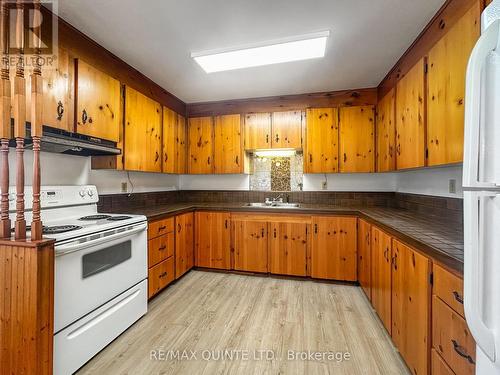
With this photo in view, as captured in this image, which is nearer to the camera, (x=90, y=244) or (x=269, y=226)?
(x=90, y=244)

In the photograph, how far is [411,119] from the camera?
195cm

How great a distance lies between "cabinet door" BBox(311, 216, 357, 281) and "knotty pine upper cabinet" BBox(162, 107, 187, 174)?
1968 mm

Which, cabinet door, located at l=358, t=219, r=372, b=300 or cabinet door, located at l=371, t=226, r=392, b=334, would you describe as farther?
cabinet door, located at l=358, t=219, r=372, b=300

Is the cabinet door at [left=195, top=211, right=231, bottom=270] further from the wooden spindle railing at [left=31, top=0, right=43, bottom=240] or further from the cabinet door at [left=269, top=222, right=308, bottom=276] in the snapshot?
the wooden spindle railing at [left=31, top=0, right=43, bottom=240]

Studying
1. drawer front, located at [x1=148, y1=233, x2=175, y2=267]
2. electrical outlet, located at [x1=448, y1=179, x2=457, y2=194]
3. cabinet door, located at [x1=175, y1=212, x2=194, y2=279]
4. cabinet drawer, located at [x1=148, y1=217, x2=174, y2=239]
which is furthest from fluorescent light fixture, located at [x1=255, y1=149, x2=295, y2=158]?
electrical outlet, located at [x1=448, y1=179, x2=457, y2=194]

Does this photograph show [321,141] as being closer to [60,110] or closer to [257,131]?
[257,131]

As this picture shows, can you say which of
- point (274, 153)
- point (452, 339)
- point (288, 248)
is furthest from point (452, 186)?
point (274, 153)

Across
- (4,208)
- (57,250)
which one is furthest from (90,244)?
(4,208)

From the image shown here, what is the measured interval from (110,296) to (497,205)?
2.17 meters

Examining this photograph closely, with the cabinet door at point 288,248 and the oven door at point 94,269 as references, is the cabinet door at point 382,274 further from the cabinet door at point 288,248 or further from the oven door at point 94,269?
the oven door at point 94,269

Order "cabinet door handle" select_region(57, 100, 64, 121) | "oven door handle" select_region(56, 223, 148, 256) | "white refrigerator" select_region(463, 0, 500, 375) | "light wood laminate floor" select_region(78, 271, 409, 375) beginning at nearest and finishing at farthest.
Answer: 1. "white refrigerator" select_region(463, 0, 500, 375)
2. "oven door handle" select_region(56, 223, 148, 256)
3. "light wood laminate floor" select_region(78, 271, 409, 375)
4. "cabinet door handle" select_region(57, 100, 64, 121)

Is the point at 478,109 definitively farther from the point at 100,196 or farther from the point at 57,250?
the point at 100,196

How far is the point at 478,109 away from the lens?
0.72 meters

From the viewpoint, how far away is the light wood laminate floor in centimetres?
153
